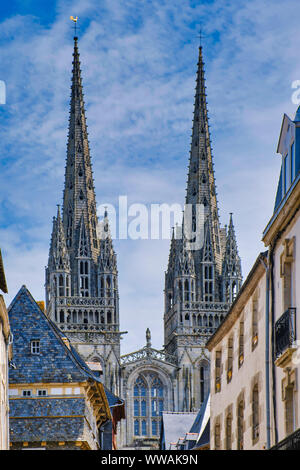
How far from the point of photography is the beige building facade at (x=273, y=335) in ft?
90.5

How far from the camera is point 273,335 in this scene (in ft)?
96.9

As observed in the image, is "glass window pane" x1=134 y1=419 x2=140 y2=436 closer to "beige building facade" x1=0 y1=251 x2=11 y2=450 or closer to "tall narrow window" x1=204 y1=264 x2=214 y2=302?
"tall narrow window" x1=204 y1=264 x2=214 y2=302

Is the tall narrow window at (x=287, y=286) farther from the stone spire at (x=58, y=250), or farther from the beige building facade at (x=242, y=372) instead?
the stone spire at (x=58, y=250)

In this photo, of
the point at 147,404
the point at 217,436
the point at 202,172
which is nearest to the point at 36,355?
the point at 217,436

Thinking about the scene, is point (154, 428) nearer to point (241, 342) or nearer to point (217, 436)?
point (217, 436)

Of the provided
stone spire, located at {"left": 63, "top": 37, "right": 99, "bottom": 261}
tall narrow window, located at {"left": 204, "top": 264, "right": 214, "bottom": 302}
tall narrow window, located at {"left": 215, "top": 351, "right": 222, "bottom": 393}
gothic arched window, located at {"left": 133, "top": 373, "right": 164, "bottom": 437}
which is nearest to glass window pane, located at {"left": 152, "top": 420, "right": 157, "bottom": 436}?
gothic arched window, located at {"left": 133, "top": 373, "right": 164, "bottom": 437}

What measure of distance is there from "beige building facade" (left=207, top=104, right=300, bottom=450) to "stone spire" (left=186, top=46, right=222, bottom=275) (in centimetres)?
9918

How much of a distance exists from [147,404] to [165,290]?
14.5 metres

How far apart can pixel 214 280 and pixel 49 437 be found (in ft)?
300

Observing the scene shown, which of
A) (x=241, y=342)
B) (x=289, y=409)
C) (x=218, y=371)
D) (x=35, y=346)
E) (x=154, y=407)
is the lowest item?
(x=289, y=409)
